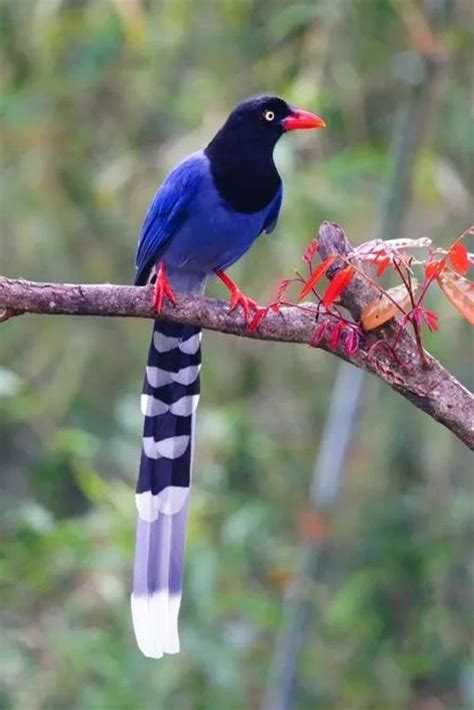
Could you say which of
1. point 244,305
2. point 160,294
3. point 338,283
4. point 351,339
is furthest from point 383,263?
point 160,294

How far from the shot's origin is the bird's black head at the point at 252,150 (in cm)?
457

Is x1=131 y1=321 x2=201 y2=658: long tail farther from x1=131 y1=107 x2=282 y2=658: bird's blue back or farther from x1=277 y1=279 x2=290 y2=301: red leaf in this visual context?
x1=277 y1=279 x2=290 y2=301: red leaf

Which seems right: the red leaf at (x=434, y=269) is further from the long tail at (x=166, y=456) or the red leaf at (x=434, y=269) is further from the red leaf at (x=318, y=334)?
the long tail at (x=166, y=456)

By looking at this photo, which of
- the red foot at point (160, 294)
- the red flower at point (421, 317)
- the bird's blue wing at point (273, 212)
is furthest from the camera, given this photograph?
the bird's blue wing at point (273, 212)

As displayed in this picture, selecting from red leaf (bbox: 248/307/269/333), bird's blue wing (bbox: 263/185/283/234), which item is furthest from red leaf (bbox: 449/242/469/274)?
bird's blue wing (bbox: 263/185/283/234)

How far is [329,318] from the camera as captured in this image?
11.6 feet

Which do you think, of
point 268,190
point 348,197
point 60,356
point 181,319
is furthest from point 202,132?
point 181,319

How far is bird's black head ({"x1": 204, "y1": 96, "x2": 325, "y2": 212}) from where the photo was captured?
15.0ft

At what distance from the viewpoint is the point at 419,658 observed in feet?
21.8

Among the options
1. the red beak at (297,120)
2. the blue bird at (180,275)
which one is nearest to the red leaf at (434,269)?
the blue bird at (180,275)

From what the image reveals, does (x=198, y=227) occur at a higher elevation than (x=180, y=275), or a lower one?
higher

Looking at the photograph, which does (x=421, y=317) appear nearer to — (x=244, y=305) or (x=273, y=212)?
(x=244, y=305)

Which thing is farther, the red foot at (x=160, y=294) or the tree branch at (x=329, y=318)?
the red foot at (x=160, y=294)

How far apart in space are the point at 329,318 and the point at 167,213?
Answer: 1.23 metres
